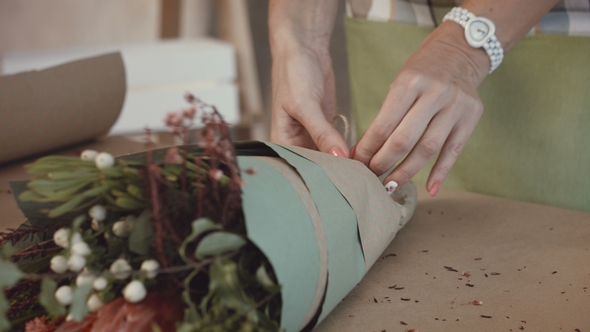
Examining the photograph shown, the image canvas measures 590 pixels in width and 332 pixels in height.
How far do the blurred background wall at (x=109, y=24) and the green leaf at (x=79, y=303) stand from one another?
185cm

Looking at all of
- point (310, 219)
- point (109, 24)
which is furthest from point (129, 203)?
point (109, 24)

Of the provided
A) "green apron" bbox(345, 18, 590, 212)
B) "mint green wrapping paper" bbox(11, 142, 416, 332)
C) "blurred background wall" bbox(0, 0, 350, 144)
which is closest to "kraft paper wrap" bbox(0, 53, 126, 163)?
"mint green wrapping paper" bbox(11, 142, 416, 332)

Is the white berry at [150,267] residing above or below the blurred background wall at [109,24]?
above

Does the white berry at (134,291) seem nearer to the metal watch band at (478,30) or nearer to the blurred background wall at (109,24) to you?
the metal watch band at (478,30)

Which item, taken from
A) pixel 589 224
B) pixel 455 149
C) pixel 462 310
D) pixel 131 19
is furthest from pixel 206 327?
pixel 131 19

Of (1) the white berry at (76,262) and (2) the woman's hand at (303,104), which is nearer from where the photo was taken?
(1) the white berry at (76,262)

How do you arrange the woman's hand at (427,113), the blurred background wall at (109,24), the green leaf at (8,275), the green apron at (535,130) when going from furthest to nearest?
the blurred background wall at (109,24)
the green apron at (535,130)
the woman's hand at (427,113)
the green leaf at (8,275)

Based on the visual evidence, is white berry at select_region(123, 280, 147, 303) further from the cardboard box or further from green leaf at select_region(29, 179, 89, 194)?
the cardboard box

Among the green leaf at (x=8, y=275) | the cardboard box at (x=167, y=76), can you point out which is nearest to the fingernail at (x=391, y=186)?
the green leaf at (x=8, y=275)

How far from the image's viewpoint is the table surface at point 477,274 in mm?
425

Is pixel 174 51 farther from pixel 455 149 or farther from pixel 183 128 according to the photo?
pixel 183 128

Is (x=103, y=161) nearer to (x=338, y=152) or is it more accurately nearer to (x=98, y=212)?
(x=98, y=212)

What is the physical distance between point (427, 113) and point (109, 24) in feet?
6.42

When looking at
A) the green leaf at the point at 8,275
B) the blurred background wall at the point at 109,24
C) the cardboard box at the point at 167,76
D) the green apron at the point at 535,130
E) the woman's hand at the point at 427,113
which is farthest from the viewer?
the blurred background wall at the point at 109,24
